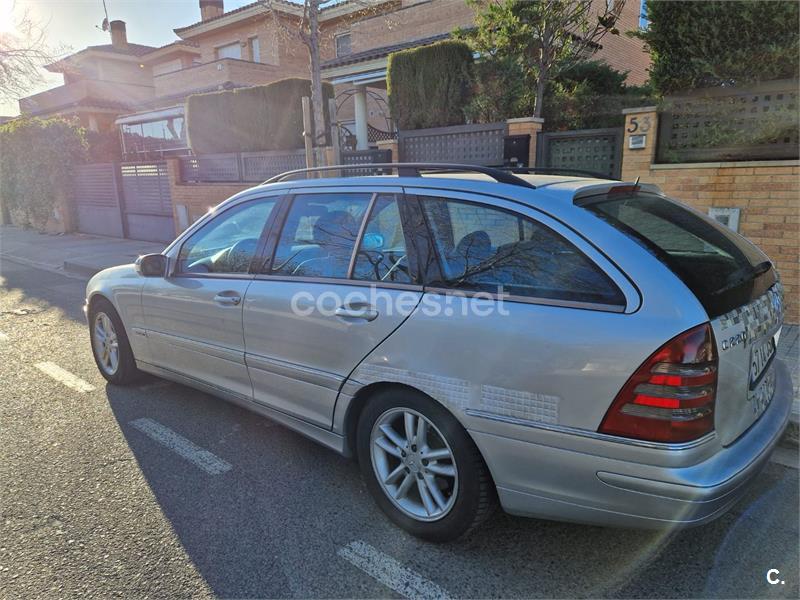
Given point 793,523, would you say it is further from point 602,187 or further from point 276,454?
point 276,454

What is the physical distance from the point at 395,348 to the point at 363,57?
13.7 meters

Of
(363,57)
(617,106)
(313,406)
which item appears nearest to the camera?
(313,406)

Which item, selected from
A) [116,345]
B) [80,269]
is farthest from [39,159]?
[116,345]

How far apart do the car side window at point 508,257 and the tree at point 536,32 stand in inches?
228

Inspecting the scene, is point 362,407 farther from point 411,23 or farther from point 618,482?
point 411,23

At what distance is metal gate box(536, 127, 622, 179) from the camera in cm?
648

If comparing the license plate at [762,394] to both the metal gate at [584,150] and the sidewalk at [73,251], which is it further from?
the sidewalk at [73,251]

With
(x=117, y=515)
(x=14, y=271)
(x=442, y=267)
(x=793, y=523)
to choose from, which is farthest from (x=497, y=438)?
(x=14, y=271)

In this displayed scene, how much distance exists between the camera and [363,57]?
47.2 ft

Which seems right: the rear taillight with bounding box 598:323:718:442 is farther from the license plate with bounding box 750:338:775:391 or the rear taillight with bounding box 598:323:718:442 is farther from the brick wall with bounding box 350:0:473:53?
the brick wall with bounding box 350:0:473:53

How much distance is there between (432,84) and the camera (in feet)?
27.7

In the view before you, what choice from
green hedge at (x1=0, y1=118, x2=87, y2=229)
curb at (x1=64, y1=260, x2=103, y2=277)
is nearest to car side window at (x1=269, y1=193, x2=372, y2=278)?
curb at (x1=64, y1=260, x2=103, y2=277)


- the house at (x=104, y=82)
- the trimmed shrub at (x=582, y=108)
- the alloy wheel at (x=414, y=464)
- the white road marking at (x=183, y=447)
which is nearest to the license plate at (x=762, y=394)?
the alloy wheel at (x=414, y=464)

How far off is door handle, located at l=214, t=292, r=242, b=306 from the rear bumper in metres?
1.66
